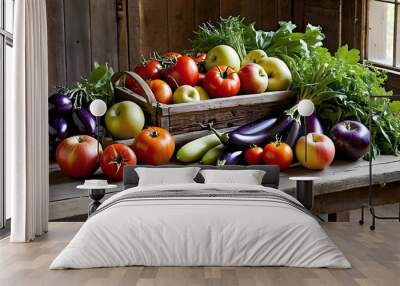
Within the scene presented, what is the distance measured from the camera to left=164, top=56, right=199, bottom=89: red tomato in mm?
4434

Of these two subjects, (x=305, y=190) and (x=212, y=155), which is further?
(x=212, y=155)

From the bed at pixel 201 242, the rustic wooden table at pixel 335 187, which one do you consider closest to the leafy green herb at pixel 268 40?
the rustic wooden table at pixel 335 187

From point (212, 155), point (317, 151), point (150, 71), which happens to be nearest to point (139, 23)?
point (150, 71)

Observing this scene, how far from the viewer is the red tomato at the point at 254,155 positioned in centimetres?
428

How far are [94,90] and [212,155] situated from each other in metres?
0.88

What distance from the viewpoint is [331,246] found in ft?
10.4

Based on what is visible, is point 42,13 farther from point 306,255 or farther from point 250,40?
point 306,255

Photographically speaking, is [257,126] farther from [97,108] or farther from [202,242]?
[202,242]

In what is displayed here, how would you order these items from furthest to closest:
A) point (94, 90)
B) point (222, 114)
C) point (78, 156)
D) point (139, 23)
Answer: point (139, 23)
point (94, 90)
point (222, 114)
point (78, 156)

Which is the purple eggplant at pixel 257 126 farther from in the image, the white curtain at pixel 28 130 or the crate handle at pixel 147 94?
the white curtain at pixel 28 130

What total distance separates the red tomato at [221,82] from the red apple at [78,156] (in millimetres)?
778

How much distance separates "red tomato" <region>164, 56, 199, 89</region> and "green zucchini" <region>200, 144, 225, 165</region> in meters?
0.46

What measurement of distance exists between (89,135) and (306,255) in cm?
171

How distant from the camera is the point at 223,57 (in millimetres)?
4598
